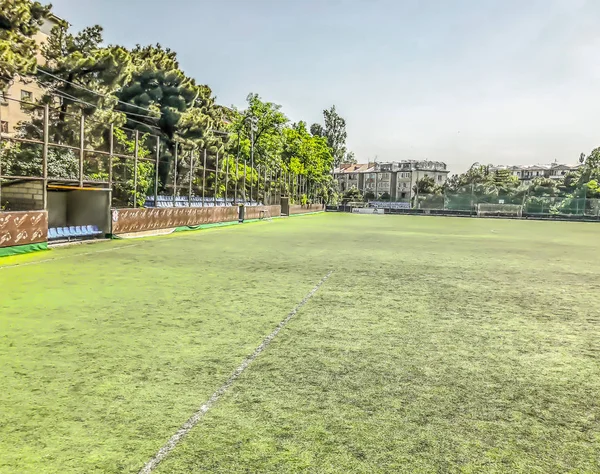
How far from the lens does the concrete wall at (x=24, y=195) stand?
18.9 m

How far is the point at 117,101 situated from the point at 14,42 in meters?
8.31

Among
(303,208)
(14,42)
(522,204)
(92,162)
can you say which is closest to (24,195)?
(92,162)

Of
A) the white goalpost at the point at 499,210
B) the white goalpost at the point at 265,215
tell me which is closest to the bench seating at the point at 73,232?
the white goalpost at the point at 265,215

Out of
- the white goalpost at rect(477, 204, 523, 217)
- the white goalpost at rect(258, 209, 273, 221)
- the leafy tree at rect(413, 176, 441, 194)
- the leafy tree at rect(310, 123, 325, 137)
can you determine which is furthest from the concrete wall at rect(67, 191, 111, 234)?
the leafy tree at rect(413, 176, 441, 194)

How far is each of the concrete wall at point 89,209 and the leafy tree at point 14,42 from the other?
817cm

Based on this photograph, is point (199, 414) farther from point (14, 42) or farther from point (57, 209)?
point (14, 42)

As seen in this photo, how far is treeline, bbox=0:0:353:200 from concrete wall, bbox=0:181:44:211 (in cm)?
493

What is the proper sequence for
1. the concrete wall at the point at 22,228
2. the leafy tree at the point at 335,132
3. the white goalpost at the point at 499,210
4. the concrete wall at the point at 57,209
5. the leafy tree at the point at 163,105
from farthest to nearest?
1. the leafy tree at the point at 335,132
2. the white goalpost at the point at 499,210
3. the leafy tree at the point at 163,105
4. the concrete wall at the point at 57,209
5. the concrete wall at the point at 22,228

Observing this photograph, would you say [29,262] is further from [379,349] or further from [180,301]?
[379,349]

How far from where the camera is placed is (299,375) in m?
5.66

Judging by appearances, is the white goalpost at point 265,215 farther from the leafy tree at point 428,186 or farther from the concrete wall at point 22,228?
the leafy tree at point 428,186

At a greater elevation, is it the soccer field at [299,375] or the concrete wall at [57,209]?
the concrete wall at [57,209]

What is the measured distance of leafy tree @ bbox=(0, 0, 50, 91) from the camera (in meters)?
25.6

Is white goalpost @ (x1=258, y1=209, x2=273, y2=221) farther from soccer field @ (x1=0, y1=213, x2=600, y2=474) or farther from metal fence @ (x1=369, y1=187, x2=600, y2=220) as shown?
metal fence @ (x1=369, y1=187, x2=600, y2=220)
